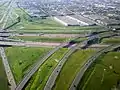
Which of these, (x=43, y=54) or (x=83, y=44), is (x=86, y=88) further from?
(x=83, y=44)

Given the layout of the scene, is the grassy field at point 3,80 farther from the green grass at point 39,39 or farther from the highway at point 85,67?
the green grass at point 39,39

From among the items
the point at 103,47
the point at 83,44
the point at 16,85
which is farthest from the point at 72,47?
the point at 16,85

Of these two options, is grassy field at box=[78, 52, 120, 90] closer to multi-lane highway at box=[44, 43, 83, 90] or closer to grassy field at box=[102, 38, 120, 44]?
multi-lane highway at box=[44, 43, 83, 90]

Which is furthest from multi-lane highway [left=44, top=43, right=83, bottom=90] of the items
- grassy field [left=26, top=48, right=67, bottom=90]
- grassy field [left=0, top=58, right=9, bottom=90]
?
grassy field [left=0, top=58, right=9, bottom=90]

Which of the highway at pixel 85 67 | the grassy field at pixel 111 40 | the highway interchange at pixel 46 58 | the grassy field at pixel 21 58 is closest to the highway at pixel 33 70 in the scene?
the highway interchange at pixel 46 58

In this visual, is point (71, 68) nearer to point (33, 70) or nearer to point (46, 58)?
point (33, 70)
